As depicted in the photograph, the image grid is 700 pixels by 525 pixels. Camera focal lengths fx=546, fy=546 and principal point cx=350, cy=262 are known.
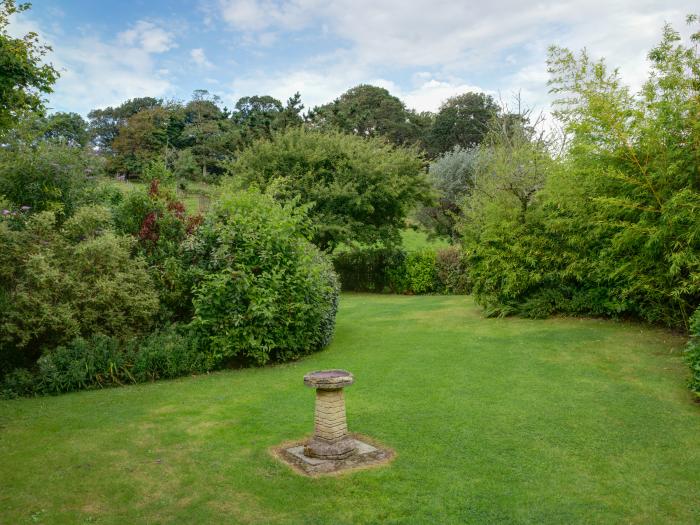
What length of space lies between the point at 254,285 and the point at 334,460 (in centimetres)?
469

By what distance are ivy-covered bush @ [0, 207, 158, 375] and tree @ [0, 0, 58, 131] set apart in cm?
229

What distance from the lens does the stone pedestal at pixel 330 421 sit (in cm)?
539

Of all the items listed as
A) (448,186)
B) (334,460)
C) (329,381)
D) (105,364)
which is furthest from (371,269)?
(334,460)

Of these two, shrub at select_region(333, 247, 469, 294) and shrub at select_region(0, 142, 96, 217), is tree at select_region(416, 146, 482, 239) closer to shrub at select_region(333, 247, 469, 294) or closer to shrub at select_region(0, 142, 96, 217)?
shrub at select_region(333, 247, 469, 294)

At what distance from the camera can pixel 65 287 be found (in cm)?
852

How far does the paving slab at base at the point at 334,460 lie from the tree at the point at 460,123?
45635mm

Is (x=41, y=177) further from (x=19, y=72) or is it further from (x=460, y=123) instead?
(x=460, y=123)

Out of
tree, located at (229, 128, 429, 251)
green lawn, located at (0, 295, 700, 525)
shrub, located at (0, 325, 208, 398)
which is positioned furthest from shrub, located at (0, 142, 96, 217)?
tree, located at (229, 128, 429, 251)

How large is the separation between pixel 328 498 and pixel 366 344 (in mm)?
6517

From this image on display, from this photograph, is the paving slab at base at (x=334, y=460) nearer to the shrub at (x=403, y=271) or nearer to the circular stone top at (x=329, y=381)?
the circular stone top at (x=329, y=381)

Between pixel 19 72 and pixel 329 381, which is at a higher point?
pixel 19 72

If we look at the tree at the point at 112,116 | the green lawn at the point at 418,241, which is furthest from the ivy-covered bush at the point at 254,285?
the tree at the point at 112,116

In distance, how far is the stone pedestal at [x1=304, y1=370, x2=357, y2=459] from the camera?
17.7ft

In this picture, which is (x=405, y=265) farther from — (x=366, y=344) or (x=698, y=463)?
(x=698, y=463)
